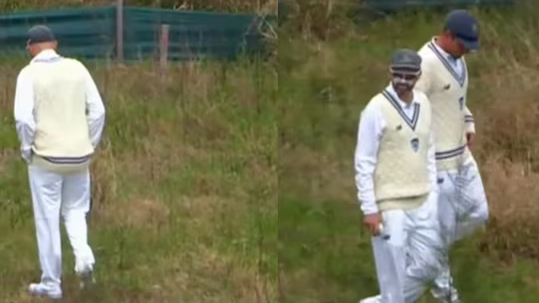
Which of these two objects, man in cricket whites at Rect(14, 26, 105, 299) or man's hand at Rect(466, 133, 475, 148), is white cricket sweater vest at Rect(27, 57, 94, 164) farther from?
man's hand at Rect(466, 133, 475, 148)

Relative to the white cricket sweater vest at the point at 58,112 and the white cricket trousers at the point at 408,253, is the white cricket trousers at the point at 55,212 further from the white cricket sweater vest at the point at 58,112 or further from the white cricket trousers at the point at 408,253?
the white cricket trousers at the point at 408,253

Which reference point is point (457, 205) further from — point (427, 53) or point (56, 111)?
point (56, 111)

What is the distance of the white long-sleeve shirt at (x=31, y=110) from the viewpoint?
21.1ft

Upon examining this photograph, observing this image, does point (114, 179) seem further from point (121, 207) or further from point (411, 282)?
point (411, 282)

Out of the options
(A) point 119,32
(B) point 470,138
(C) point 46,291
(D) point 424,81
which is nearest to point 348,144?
(D) point 424,81

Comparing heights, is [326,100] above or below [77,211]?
above

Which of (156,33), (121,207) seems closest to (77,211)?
(121,207)

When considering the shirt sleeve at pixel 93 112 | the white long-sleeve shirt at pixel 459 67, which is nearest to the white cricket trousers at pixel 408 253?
the white long-sleeve shirt at pixel 459 67

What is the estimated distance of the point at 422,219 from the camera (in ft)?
17.0

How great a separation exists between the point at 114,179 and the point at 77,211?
1.09 m

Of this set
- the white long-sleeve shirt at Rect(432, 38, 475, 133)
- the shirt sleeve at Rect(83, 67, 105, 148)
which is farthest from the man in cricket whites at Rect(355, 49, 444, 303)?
the shirt sleeve at Rect(83, 67, 105, 148)

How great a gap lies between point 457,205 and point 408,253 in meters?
0.28

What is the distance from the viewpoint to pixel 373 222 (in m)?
5.10

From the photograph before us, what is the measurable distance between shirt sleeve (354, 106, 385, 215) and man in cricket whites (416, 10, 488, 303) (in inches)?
7.9
